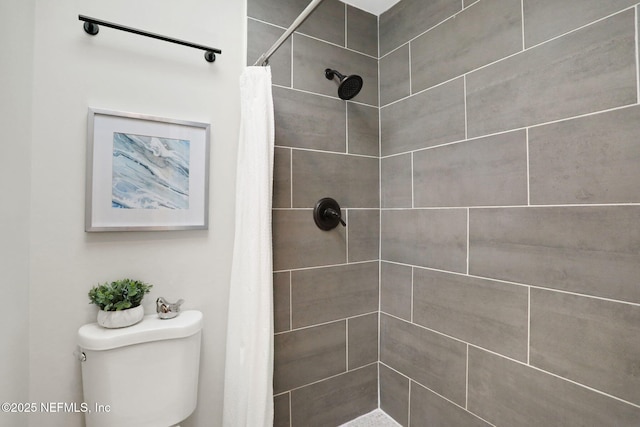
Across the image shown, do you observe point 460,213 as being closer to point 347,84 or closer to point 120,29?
point 347,84

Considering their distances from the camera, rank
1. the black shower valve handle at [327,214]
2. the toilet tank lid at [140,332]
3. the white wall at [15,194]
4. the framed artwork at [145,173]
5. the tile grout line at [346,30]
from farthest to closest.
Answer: the tile grout line at [346,30]
the black shower valve handle at [327,214]
the framed artwork at [145,173]
the toilet tank lid at [140,332]
the white wall at [15,194]

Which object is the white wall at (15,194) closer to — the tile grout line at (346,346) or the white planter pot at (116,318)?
the white planter pot at (116,318)

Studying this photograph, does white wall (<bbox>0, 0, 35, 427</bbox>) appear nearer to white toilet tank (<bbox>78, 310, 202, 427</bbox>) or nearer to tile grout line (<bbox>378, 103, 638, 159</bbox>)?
white toilet tank (<bbox>78, 310, 202, 427</bbox>)

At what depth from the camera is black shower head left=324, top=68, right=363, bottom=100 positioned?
55.0 inches

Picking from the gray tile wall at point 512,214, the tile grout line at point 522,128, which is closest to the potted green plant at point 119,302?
the gray tile wall at point 512,214

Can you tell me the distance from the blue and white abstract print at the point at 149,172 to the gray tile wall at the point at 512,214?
3.59ft

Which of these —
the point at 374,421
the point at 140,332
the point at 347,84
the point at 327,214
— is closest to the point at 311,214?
the point at 327,214

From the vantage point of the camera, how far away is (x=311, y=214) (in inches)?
59.1

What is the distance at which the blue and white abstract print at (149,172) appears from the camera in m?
1.15

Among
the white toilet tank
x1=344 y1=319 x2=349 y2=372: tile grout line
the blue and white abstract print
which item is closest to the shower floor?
x1=344 y1=319 x2=349 y2=372: tile grout line

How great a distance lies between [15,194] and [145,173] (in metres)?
0.38

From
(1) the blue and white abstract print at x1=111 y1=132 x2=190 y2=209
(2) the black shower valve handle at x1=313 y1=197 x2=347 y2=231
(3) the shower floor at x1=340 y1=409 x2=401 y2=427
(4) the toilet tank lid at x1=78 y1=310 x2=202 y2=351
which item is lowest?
(3) the shower floor at x1=340 y1=409 x2=401 y2=427

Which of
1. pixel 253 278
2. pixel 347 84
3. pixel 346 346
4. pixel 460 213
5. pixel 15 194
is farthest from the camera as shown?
pixel 346 346

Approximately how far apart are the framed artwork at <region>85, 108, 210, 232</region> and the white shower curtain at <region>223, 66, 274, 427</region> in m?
0.21
